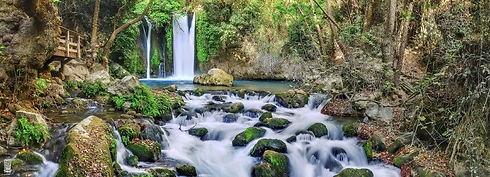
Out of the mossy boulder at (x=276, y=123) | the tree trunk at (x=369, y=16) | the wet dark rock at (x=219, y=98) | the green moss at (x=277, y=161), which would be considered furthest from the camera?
the tree trunk at (x=369, y=16)

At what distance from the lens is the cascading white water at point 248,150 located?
6.62m

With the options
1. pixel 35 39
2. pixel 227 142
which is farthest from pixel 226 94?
pixel 35 39

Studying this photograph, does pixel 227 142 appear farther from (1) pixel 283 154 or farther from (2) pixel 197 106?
(2) pixel 197 106

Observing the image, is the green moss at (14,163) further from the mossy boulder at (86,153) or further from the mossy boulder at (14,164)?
the mossy boulder at (86,153)

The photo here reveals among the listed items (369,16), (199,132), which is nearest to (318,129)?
(199,132)

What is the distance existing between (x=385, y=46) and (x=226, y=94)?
6934 mm

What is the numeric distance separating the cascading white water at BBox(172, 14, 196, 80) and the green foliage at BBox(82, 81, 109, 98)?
40.0 feet

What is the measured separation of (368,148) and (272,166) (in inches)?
85.5

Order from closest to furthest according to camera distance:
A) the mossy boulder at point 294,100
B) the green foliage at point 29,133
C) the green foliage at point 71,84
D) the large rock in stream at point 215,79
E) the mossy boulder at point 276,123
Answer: the green foliage at point 29,133 → the mossy boulder at point 276,123 → the green foliage at point 71,84 → the mossy boulder at point 294,100 → the large rock in stream at point 215,79

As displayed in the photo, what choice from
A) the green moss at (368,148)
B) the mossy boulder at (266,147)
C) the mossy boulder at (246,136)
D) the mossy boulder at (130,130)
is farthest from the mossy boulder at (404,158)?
the mossy boulder at (130,130)

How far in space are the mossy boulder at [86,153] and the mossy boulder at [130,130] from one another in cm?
66

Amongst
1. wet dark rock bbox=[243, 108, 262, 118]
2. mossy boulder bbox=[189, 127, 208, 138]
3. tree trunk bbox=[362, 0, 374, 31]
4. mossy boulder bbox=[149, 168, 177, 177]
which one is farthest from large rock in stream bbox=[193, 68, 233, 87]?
mossy boulder bbox=[149, 168, 177, 177]

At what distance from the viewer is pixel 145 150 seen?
6387 millimetres

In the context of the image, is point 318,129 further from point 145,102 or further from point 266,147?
point 145,102
